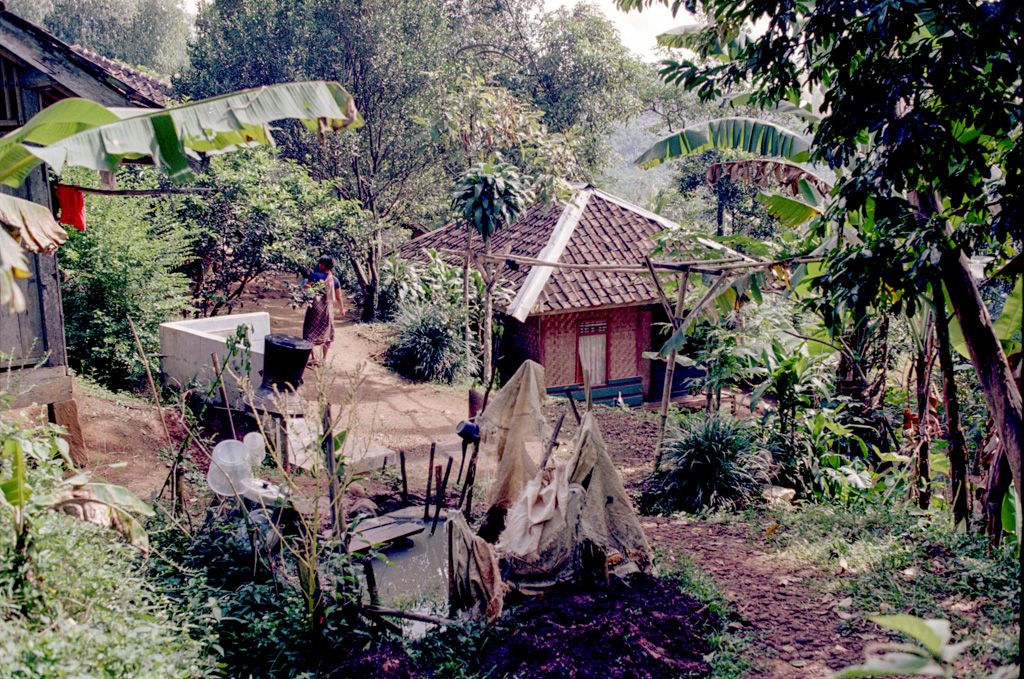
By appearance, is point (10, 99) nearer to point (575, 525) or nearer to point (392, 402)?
point (575, 525)

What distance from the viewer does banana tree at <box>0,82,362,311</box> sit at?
11.8 feet

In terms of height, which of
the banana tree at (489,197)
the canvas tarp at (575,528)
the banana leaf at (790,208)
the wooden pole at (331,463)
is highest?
the banana tree at (489,197)

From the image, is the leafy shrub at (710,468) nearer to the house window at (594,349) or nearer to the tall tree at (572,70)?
the house window at (594,349)

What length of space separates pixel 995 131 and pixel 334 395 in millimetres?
10333

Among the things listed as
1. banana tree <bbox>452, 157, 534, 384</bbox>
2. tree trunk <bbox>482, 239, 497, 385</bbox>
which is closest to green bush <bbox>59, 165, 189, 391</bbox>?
banana tree <bbox>452, 157, 534, 384</bbox>

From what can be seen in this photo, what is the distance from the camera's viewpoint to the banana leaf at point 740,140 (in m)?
7.52

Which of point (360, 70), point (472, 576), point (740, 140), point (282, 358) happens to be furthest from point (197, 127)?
point (360, 70)

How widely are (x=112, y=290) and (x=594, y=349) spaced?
31.1 ft

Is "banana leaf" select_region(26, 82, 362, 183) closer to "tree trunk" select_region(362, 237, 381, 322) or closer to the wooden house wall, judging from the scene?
the wooden house wall

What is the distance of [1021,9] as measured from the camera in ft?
12.0

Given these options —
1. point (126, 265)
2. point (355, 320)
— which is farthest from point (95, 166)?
point (355, 320)

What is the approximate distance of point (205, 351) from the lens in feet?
31.3

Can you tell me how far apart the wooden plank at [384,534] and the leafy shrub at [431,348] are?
7.53 meters

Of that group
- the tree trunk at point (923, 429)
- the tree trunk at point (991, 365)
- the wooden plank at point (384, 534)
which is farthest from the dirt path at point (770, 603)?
the wooden plank at point (384, 534)
